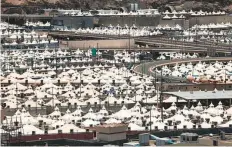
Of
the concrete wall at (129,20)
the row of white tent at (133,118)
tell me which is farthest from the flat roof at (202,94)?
the concrete wall at (129,20)

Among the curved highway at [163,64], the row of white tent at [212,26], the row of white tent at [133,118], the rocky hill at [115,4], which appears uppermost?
the rocky hill at [115,4]

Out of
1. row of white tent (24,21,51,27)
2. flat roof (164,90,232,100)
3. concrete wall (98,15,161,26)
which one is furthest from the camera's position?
concrete wall (98,15,161,26)

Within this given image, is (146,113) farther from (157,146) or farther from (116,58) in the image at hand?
(116,58)

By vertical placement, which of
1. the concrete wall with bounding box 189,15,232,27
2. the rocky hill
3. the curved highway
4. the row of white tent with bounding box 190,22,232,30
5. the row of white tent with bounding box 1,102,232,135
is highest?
the rocky hill

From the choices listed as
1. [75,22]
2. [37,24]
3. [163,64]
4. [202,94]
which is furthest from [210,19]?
[202,94]

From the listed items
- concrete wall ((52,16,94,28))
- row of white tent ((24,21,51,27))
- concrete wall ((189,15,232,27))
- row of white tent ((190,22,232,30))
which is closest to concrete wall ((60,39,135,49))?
row of white tent ((24,21,51,27))

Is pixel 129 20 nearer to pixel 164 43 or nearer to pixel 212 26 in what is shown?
pixel 212 26

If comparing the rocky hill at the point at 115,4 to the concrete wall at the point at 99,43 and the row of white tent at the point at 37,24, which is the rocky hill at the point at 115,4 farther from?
the concrete wall at the point at 99,43

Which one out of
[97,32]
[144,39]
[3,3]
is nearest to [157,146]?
[144,39]

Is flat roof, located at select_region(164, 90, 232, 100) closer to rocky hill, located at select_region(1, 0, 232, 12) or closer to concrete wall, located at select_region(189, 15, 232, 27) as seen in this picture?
concrete wall, located at select_region(189, 15, 232, 27)
